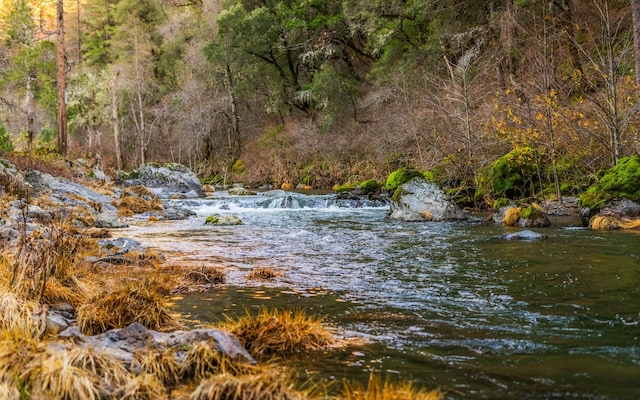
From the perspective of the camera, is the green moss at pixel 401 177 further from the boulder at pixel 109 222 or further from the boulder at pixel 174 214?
the boulder at pixel 109 222

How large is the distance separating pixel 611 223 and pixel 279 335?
10023 millimetres

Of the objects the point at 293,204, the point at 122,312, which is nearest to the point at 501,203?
the point at 293,204

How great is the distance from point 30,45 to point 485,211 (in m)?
21.8

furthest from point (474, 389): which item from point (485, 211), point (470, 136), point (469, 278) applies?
point (470, 136)

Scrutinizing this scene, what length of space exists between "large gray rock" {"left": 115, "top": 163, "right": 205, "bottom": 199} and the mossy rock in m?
18.6

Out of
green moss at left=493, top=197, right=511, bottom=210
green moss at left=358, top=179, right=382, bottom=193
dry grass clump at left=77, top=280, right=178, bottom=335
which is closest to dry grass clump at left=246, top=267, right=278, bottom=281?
dry grass clump at left=77, top=280, right=178, bottom=335

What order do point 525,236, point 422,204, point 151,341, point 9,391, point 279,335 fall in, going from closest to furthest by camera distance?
point 9,391 < point 151,341 < point 279,335 < point 525,236 < point 422,204

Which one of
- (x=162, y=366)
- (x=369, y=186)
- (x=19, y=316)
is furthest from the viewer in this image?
(x=369, y=186)

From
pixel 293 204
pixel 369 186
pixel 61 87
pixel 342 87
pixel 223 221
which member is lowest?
pixel 223 221

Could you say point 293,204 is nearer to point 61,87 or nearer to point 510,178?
point 510,178

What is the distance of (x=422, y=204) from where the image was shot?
1560 cm

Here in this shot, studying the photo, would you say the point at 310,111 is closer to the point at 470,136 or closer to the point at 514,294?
the point at 470,136

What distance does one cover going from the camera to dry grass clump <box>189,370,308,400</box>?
317cm

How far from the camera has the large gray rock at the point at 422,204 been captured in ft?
50.0
